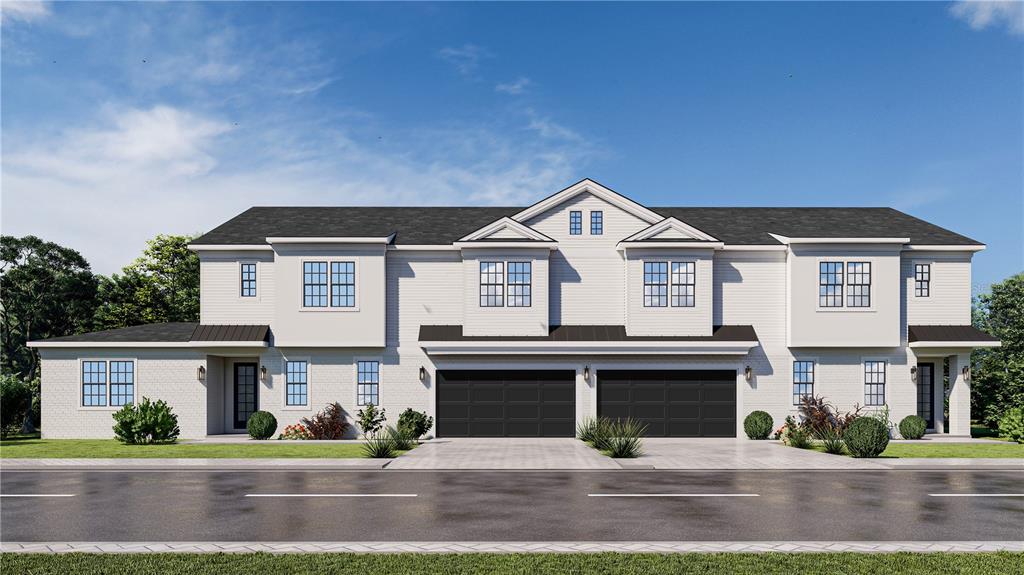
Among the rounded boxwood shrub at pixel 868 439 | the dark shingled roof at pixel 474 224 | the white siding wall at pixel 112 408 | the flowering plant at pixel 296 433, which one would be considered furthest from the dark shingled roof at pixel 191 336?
the rounded boxwood shrub at pixel 868 439

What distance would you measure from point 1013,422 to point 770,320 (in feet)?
29.2

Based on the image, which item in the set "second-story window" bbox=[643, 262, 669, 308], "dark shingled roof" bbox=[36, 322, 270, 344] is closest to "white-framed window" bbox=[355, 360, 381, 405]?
"dark shingled roof" bbox=[36, 322, 270, 344]

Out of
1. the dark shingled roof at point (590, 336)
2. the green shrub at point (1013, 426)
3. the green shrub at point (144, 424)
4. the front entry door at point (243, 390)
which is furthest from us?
the front entry door at point (243, 390)

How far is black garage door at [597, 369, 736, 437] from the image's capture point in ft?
90.1

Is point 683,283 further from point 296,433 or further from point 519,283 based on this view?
point 296,433

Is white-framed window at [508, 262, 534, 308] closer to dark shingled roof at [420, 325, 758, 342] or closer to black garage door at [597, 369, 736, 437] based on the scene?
dark shingled roof at [420, 325, 758, 342]

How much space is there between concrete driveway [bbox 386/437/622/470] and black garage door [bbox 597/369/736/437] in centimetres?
241

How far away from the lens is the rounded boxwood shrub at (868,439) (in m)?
20.4

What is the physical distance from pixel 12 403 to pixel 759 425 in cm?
2846

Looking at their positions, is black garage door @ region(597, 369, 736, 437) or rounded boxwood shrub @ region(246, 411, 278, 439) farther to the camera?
black garage door @ region(597, 369, 736, 437)

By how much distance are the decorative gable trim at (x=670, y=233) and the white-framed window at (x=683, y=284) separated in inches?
37.9

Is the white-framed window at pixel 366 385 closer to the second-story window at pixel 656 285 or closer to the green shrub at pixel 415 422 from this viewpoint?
the green shrub at pixel 415 422

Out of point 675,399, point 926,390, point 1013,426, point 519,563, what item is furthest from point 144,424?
point 1013,426

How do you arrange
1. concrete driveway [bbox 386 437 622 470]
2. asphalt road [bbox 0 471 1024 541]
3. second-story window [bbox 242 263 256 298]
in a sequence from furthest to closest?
second-story window [bbox 242 263 256 298], concrete driveway [bbox 386 437 622 470], asphalt road [bbox 0 471 1024 541]
